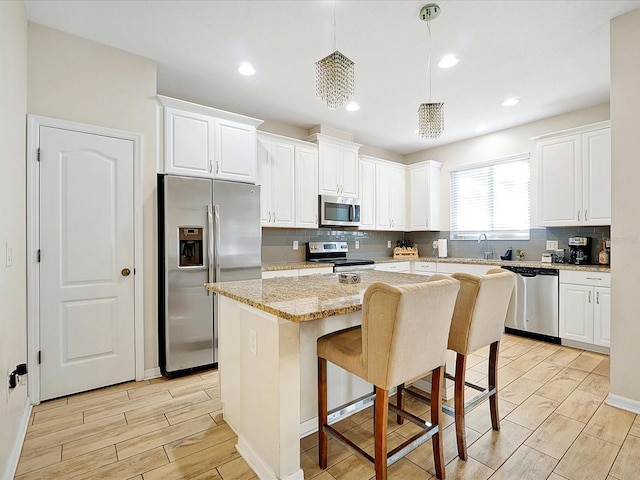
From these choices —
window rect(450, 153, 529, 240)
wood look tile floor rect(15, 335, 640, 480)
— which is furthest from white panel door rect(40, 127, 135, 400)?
window rect(450, 153, 529, 240)

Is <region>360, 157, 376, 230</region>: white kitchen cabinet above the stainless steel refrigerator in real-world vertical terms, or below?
above

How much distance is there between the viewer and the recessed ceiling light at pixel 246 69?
3012 millimetres

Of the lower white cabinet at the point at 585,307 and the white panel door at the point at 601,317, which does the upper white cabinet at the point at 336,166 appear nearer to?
the lower white cabinet at the point at 585,307

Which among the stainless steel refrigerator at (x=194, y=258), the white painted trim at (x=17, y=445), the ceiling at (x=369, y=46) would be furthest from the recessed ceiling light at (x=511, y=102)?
the white painted trim at (x=17, y=445)

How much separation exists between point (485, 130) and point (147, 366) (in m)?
5.13

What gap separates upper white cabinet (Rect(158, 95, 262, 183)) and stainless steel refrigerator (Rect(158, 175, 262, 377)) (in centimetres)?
19

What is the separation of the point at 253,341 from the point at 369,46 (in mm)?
2481

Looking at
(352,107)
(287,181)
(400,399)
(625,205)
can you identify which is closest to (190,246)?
(287,181)

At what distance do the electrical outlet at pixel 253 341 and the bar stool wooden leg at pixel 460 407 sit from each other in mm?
1094

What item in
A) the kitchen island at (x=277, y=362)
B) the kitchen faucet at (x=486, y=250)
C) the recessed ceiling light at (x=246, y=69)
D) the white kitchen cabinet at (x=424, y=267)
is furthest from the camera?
the white kitchen cabinet at (x=424, y=267)

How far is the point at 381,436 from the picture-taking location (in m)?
1.43

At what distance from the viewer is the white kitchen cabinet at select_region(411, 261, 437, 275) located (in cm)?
512

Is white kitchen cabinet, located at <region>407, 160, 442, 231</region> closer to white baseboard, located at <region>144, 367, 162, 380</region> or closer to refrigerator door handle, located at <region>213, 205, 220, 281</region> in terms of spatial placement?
refrigerator door handle, located at <region>213, 205, 220, 281</region>

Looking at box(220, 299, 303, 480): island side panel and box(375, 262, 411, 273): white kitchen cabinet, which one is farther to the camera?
box(375, 262, 411, 273): white kitchen cabinet
